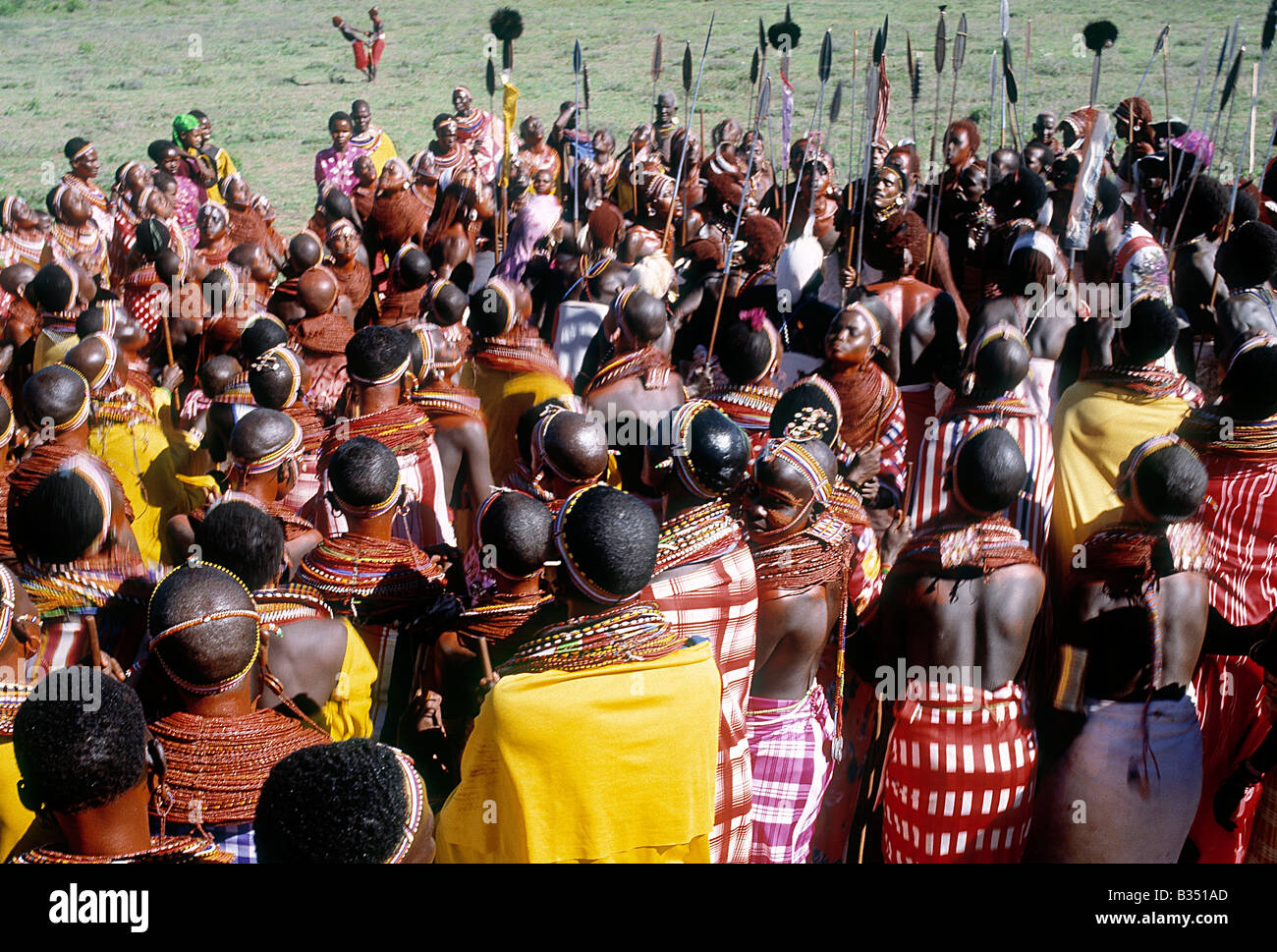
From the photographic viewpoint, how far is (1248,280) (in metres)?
5.34

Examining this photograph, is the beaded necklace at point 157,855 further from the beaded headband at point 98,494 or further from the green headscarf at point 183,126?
the green headscarf at point 183,126

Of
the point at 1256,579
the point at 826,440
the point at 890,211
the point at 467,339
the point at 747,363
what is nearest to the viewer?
the point at 1256,579

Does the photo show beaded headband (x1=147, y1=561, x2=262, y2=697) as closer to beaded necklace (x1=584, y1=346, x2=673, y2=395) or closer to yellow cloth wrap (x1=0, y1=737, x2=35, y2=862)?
Answer: yellow cloth wrap (x1=0, y1=737, x2=35, y2=862)

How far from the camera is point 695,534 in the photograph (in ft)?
10.0

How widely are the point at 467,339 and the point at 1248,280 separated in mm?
4044

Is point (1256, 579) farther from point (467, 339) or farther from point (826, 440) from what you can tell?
point (467, 339)

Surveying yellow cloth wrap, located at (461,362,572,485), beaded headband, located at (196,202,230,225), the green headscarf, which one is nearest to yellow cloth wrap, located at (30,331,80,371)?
beaded headband, located at (196,202,230,225)

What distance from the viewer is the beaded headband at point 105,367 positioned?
4.43m

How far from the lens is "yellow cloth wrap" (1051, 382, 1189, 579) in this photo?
4145 mm

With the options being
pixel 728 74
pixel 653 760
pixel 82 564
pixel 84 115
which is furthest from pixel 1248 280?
pixel 84 115

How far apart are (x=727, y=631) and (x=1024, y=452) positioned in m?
1.77

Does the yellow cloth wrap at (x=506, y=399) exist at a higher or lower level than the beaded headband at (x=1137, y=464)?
lower

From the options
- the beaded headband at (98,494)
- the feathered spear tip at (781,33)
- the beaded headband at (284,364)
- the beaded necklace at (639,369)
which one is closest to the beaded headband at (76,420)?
the beaded headband at (98,494)

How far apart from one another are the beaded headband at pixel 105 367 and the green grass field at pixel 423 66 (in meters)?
11.0
